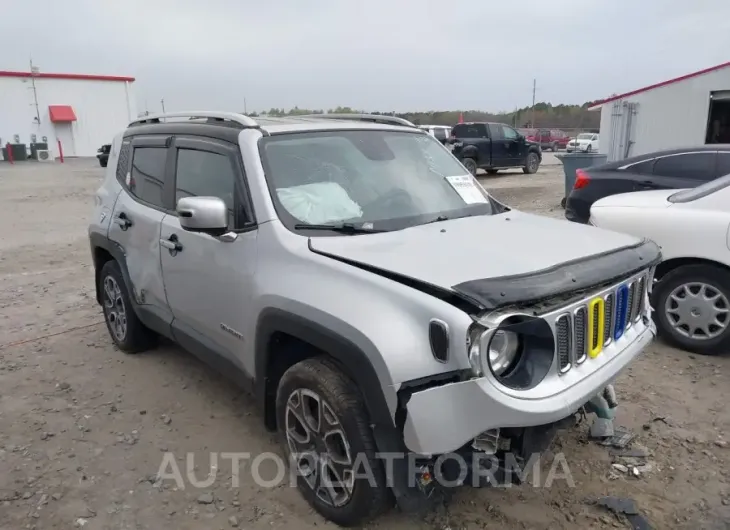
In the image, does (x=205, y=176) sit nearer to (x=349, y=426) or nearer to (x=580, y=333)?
(x=349, y=426)

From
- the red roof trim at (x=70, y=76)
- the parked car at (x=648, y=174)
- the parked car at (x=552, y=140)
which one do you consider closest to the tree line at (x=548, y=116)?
the parked car at (x=552, y=140)

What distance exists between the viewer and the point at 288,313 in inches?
107

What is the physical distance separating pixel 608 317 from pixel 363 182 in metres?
1.53

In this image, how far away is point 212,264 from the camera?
3.35 m

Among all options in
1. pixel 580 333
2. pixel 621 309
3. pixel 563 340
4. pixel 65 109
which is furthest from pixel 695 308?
pixel 65 109

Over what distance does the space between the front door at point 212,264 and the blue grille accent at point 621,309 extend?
1.84 m

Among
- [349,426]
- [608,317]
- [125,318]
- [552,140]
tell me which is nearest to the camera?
[349,426]

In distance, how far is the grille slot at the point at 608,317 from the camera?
2709 millimetres

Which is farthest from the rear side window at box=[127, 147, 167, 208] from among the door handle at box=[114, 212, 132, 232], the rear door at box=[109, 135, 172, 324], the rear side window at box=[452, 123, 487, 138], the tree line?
the tree line

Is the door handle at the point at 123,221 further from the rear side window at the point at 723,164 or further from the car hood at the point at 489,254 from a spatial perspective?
the rear side window at the point at 723,164

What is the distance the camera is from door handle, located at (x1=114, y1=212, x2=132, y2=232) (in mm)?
4375

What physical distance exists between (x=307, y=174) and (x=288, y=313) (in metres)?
0.94

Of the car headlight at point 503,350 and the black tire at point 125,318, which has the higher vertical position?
the car headlight at point 503,350

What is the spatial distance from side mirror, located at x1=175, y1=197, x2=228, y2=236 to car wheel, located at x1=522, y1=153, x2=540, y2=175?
19399 mm
